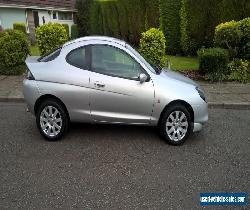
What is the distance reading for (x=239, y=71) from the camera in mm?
9734

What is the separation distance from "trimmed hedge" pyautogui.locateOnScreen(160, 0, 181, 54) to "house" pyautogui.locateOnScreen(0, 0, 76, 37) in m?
13.9

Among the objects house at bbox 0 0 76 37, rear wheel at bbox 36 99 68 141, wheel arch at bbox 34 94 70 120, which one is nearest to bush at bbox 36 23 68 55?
wheel arch at bbox 34 94 70 120

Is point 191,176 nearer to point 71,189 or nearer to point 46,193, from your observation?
point 71,189

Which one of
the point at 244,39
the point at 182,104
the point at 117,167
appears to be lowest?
the point at 117,167

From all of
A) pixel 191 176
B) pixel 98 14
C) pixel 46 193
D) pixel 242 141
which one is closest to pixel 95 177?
pixel 46 193

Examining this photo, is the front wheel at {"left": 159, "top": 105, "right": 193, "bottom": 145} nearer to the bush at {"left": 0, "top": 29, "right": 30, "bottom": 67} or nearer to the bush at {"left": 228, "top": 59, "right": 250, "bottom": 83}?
the bush at {"left": 228, "top": 59, "right": 250, "bottom": 83}

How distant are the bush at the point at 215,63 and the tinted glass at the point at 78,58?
17.6 ft

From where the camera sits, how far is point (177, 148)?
16.8ft

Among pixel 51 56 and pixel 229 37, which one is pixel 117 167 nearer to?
pixel 51 56

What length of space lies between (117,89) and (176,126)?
119cm

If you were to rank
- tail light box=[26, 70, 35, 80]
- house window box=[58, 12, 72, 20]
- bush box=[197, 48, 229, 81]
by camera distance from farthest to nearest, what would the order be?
1. house window box=[58, 12, 72, 20]
2. bush box=[197, 48, 229, 81]
3. tail light box=[26, 70, 35, 80]

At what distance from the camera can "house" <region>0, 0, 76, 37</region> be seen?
23.8m

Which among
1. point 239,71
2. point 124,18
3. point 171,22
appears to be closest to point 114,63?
point 239,71

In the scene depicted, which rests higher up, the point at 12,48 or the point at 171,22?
the point at 171,22
